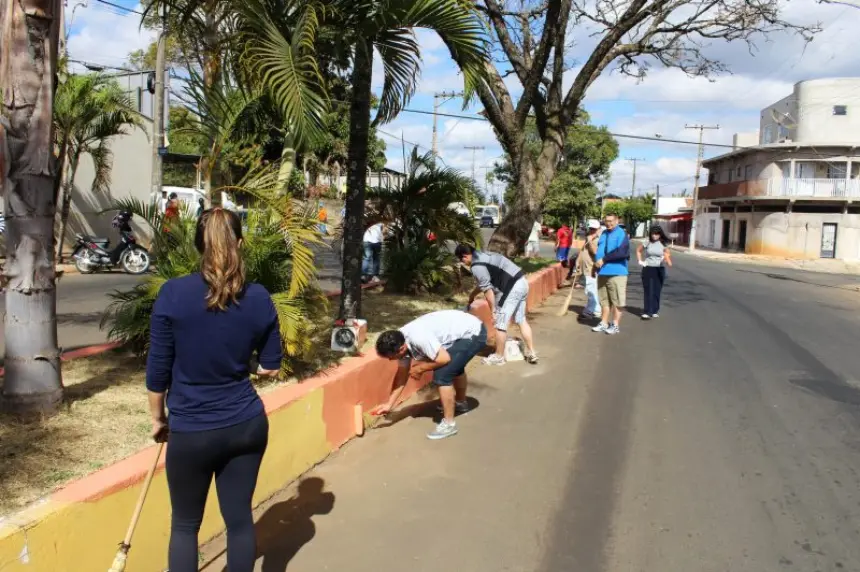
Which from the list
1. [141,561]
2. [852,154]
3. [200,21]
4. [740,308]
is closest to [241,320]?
[141,561]

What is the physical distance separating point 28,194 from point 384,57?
343 cm

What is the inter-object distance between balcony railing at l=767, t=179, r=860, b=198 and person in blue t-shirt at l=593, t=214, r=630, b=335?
3451cm

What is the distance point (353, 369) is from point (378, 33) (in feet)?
9.70

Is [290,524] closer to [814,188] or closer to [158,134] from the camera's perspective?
[158,134]

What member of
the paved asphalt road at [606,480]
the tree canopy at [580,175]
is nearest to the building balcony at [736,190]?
the tree canopy at [580,175]

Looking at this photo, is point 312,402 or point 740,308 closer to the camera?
point 312,402

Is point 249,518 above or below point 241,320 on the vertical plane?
below

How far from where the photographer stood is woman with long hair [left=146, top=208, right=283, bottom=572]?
2.56m

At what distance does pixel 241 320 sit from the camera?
8.63 feet

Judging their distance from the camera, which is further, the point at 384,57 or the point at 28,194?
the point at 384,57

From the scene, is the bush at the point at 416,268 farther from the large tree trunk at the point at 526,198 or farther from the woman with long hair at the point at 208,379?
the woman with long hair at the point at 208,379

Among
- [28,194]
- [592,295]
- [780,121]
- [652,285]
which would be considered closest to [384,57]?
[28,194]

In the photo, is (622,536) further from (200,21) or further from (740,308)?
(740,308)

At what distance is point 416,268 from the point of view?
10406mm
